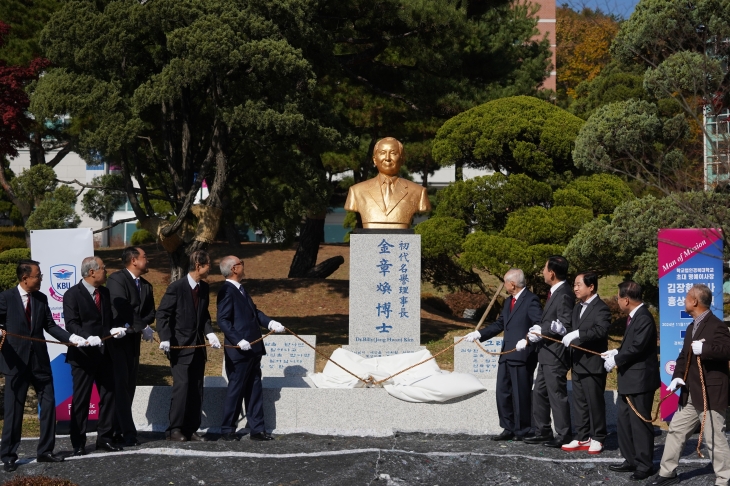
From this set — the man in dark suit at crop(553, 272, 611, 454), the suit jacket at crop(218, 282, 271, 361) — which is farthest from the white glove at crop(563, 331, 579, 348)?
the suit jacket at crop(218, 282, 271, 361)

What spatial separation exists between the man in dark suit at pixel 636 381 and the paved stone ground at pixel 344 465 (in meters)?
0.17

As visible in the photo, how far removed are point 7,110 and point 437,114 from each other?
776 centimetres

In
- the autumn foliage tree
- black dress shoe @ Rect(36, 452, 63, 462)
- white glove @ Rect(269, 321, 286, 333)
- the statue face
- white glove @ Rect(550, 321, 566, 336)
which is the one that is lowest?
black dress shoe @ Rect(36, 452, 63, 462)

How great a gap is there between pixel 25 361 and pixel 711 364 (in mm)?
4724

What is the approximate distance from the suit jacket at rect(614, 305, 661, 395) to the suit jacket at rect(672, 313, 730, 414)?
0.88ft

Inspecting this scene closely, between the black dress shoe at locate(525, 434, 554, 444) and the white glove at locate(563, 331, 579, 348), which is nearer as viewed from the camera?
the white glove at locate(563, 331, 579, 348)

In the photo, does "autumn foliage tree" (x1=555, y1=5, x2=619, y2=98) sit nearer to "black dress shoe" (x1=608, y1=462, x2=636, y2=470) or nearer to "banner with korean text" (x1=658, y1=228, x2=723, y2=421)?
"banner with korean text" (x1=658, y1=228, x2=723, y2=421)

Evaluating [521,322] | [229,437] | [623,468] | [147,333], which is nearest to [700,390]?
[623,468]

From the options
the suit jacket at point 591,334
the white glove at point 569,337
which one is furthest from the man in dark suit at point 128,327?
the suit jacket at point 591,334

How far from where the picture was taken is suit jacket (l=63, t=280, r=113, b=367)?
6.91 m

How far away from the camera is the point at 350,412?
25.8 feet

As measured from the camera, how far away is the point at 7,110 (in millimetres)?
11484

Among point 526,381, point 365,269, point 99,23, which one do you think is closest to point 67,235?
point 365,269

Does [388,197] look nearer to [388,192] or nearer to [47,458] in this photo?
[388,192]
